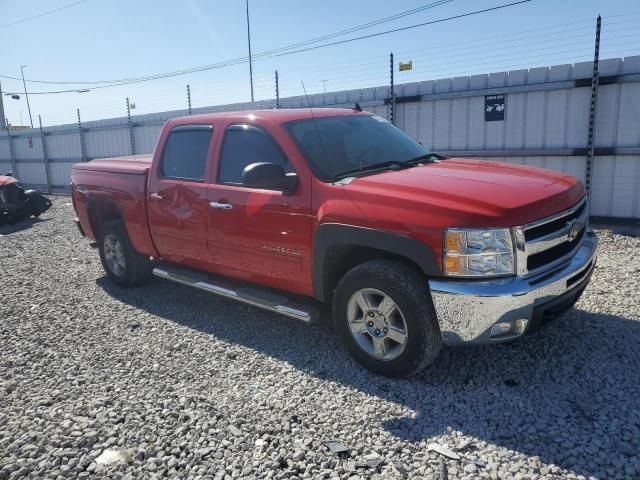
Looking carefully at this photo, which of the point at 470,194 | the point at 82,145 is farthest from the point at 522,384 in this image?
the point at 82,145

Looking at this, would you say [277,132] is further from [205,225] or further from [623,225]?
[623,225]

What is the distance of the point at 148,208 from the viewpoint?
531 centimetres

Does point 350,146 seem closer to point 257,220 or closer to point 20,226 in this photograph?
point 257,220

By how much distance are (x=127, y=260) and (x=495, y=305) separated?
434 centimetres

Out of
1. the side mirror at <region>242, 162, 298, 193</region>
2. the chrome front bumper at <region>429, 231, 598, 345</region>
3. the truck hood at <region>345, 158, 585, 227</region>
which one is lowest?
the chrome front bumper at <region>429, 231, 598, 345</region>

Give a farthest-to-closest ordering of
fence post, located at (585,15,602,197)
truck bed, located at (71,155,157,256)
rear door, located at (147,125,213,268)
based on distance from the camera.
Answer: fence post, located at (585,15,602,197), truck bed, located at (71,155,157,256), rear door, located at (147,125,213,268)

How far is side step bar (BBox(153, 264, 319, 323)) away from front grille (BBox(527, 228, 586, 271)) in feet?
5.22

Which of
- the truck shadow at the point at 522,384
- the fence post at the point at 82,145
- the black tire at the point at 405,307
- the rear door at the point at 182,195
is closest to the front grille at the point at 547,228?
the black tire at the point at 405,307

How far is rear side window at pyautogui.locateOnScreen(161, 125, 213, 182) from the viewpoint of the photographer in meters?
4.82

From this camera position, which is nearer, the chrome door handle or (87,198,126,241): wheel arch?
the chrome door handle

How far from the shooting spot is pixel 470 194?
10.6 feet

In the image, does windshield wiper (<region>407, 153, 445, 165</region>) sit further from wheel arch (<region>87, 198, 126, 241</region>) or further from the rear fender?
the rear fender

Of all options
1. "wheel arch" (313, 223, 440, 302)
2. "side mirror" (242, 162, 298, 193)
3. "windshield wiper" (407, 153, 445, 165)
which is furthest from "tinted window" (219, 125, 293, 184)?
"windshield wiper" (407, 153, 445, 165)

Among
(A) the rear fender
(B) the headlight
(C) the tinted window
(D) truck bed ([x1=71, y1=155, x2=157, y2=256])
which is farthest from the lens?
(A) the rear fender
